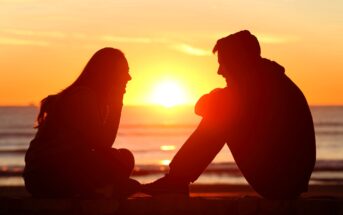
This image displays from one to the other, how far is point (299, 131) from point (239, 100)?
577 millimetres

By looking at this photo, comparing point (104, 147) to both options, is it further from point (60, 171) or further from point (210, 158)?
point (210, 158)

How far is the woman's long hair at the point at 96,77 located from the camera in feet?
19.9

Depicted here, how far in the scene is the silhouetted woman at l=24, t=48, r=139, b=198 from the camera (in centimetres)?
593

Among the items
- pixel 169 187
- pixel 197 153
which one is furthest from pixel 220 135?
pixel 169 187

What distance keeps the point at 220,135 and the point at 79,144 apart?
3.87 feet

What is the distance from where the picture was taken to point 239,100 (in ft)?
19.4

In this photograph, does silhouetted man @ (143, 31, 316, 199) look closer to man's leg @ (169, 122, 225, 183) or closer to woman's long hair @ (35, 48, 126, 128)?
man's leg @ (169, 122, 225, 183)

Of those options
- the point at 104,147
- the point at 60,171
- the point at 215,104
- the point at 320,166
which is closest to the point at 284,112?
the point at 215,104

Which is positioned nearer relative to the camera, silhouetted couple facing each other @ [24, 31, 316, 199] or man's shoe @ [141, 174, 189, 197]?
silhouetted couple facing each other @ [24, 31, 316, 199]

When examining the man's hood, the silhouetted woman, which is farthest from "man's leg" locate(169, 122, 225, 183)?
the man's hood

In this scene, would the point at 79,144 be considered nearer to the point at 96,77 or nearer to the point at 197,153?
the point at 96,77

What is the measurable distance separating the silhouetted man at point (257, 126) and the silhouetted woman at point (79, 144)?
63cm

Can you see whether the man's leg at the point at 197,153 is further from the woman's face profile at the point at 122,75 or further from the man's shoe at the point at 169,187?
the woman's face profile at the point at 122,75

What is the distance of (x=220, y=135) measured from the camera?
5906 millimetres
